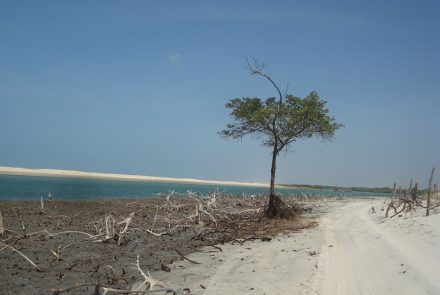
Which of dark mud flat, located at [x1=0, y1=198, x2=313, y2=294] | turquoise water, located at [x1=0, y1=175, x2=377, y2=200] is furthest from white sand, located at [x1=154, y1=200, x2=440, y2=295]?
turquoise water, located at [x1=0, y1=175, x2=377, y2=200]

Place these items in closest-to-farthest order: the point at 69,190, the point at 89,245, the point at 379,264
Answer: the point at 379,264 → the point at 89,245 → the point at 69,190

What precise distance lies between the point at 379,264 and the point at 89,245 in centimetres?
860

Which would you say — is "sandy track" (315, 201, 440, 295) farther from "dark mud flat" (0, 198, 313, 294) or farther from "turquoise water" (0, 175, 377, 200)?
"turquoise water" (0, 175, 377, 200)

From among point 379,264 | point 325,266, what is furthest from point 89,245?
point 379,264

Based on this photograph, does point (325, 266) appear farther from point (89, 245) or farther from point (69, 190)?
point (69, 190)

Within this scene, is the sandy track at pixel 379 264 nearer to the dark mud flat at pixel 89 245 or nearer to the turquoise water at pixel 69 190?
the dark mud flat at pixel 89 245

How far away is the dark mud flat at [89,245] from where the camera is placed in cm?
981

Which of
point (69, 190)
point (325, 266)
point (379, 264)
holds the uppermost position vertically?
point (379, 264)

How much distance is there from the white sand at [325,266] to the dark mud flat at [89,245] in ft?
3.85

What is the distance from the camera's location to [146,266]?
11.7 meters

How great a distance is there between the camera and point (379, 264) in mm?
11250

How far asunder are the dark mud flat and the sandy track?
386 cm

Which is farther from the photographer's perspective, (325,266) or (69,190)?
(69,190)

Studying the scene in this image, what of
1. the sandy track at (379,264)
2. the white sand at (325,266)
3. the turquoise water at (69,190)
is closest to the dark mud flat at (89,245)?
the white sand at (325,266)
